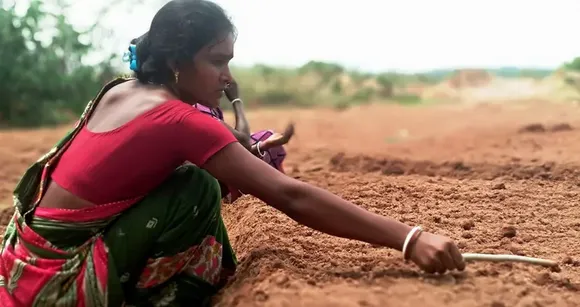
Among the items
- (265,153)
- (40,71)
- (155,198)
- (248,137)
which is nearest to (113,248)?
(155,198)

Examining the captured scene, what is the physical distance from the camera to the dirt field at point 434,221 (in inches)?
78.1

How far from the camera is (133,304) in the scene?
7.24 ft

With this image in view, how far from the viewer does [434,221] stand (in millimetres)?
3197

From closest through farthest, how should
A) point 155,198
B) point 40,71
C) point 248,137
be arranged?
point 155,198, point 248,137, point 40,71

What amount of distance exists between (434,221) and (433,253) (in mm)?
1191

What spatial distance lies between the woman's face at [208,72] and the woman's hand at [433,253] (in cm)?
80

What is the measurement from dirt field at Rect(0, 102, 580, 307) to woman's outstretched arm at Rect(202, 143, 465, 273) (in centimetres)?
8

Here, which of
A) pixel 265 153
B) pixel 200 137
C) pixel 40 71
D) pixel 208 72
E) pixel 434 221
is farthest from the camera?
pixel 40 71

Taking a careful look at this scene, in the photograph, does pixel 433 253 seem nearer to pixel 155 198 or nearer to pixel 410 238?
pixel 410 238

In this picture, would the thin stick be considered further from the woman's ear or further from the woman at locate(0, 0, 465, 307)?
the woman's ear

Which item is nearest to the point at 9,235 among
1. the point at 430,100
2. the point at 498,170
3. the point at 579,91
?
the point at 498,170

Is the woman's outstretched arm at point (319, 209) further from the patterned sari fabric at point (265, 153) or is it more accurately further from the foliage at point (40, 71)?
the foliage at point (40, 71)

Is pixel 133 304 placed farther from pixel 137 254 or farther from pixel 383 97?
pixel 383 97

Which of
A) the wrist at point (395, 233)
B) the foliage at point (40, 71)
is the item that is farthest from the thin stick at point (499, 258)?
the foliage at point (40, 71)
